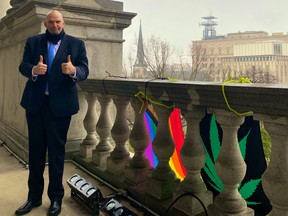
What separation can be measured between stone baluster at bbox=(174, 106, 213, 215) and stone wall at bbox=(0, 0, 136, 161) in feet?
7.39

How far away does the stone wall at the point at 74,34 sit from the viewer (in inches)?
169

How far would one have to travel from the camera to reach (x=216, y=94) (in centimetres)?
201

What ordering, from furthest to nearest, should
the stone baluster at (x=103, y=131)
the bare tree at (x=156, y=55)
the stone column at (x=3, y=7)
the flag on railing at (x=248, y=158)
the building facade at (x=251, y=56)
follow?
the building facade at (x=251, y=56) < the bare tree at (x=156, y=55) < the stone column at (x=3, y=7) < the stone baluster at (x=103, y=131) < the flag on railing at (x=248, y=158)

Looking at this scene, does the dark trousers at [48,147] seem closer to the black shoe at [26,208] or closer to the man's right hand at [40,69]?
the black shoe at [26,208]

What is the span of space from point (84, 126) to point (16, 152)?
1220 millimetres

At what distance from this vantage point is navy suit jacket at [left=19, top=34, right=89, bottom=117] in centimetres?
270

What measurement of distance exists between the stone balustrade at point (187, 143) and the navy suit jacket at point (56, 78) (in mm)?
514

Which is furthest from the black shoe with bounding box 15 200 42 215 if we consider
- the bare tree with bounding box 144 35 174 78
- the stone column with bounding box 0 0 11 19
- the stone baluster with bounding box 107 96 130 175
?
the bare tree with bounding box 144 35 174 78

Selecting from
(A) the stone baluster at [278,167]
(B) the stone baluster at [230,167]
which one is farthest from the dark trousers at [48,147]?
(A) the stone baluster at [278,167]

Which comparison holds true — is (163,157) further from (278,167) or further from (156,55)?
(156,55)

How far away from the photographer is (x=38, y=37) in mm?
2824

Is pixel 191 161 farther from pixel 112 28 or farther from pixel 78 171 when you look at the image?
pixel 112 28

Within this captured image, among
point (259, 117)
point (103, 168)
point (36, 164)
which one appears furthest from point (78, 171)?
point (259, 117)

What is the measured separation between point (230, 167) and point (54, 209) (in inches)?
59.5
